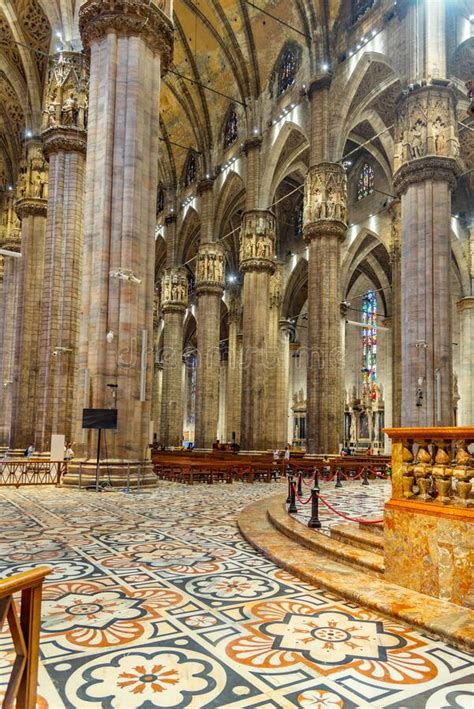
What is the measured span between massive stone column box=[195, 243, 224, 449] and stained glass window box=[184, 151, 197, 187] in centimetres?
534

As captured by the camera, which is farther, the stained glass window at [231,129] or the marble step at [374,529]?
the stained glass window at [231,129]

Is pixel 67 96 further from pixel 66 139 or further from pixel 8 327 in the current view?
pixel 8 327

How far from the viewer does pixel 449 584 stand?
389 centimetres

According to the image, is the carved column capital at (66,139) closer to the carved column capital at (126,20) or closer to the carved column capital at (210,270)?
the carved column capital at (126,20)

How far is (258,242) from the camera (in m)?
25.7

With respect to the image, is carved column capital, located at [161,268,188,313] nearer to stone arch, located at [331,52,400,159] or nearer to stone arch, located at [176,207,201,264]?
stone arch, located at [176,207,201,264]

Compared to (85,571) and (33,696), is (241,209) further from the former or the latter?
(33,696)

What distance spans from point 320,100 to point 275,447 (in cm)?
1777

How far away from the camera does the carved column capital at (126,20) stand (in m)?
12.8

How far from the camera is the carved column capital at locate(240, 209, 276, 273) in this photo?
2570cm

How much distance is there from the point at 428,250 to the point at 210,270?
1492 cm

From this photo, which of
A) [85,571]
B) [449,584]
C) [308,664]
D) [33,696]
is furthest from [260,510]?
[33,696]

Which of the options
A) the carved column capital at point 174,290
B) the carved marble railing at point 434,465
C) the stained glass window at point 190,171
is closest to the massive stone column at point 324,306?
the carved column capital at point 174,290

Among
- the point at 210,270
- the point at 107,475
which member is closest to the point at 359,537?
the point at 107,475
